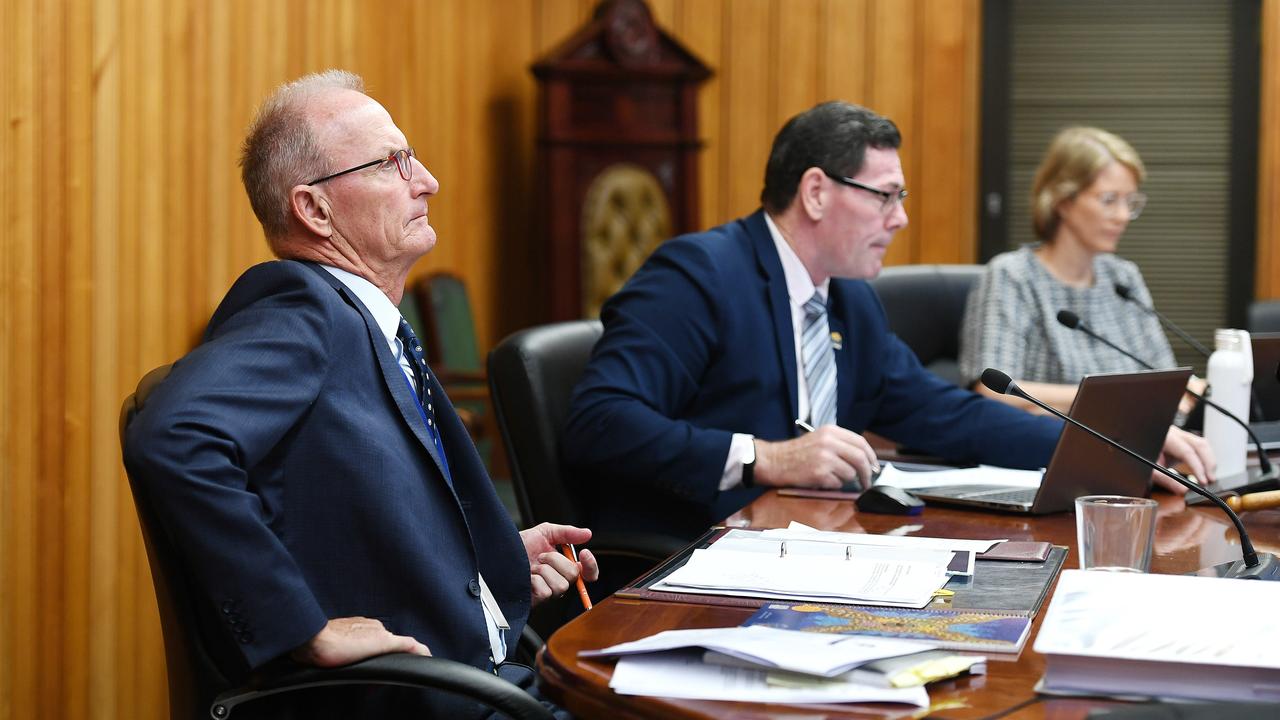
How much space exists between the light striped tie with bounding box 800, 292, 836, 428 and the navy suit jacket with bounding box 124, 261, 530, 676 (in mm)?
919

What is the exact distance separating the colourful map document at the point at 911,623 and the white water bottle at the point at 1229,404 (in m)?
Answer: 1.11

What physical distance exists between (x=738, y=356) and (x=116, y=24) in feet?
4.46

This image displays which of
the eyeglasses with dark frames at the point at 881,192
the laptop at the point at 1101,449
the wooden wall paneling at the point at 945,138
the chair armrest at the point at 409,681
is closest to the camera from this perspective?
the chair armrest at the point at 409,681

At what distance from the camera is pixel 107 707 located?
2586 millimetres

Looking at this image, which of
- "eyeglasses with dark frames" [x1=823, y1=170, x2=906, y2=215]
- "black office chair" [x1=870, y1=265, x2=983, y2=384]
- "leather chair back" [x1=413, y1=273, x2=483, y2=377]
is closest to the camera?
"eyeglasses with dark frames" [x1=823, y1=170, x2=906, y2=215]

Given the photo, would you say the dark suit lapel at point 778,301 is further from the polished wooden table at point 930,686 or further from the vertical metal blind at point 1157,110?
the vertical metal blind at point 1157,110

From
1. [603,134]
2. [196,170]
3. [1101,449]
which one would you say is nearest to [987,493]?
[1101,449]

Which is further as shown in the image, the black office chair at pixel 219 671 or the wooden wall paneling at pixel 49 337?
the wooden wall paneling at pixel 49 337


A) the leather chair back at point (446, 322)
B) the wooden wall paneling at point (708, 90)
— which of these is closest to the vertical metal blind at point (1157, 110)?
the wooden wall paneling at point (708, 90)

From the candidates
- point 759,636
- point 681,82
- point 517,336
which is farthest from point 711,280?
point 681,82

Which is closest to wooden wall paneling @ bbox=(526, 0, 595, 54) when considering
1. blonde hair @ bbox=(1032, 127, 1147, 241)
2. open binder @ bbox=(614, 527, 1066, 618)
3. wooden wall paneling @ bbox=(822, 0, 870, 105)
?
wooden wall paneling @ bbox=(822, 0, 870, 105)

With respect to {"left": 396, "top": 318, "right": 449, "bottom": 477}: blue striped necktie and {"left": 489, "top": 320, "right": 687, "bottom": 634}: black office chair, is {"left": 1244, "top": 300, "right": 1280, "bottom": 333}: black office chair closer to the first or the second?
{"left": 489, "top": 320, "right": 687, "bottom": 634}: black office chair

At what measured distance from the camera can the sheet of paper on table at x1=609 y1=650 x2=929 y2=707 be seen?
3.48 ft

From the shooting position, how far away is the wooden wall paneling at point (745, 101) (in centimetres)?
544
